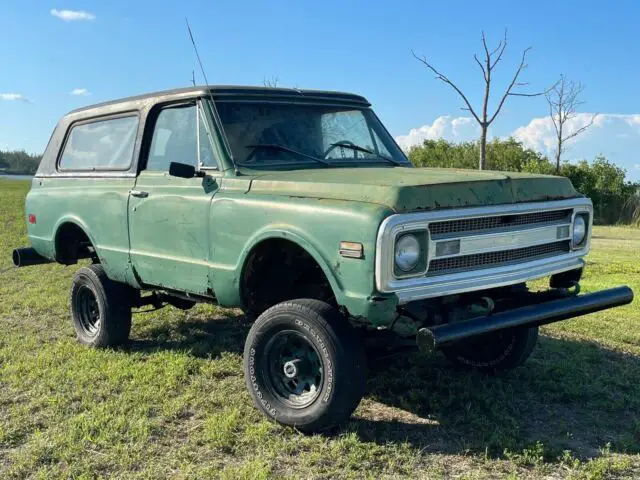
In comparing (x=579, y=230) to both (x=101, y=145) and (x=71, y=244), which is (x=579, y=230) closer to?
(x=101, y=145)

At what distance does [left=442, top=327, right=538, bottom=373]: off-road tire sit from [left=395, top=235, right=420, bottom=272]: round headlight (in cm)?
156

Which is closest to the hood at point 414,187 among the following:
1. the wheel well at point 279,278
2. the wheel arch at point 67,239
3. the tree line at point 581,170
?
the wheel well at point 279,278

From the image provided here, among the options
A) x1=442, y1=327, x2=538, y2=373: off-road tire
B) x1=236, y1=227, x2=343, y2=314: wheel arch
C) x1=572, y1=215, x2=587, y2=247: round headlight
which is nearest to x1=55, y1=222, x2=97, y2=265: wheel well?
x1=236, y1=227, x2=343, y2=314: wheel arch

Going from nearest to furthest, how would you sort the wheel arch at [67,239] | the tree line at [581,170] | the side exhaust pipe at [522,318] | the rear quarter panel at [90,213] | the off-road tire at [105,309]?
the side exhaust pipe at [522,318] → the rear quarter panel at [90,213] → the off-road tire at [105,309] → the wheel arch at [67,239] → the tree line at [581,170]

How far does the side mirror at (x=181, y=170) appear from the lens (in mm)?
4398

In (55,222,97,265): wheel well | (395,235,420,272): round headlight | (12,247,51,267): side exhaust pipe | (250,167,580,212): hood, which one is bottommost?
(12,247,51,267): side exhaust pipe

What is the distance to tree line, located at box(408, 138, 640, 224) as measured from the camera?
2767 centimetres

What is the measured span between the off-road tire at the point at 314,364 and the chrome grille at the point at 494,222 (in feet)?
2.51

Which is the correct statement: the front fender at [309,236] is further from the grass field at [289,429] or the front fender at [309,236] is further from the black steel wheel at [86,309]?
the black steel wheel at [86,309]

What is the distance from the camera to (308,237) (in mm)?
3650

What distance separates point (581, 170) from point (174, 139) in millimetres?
26966

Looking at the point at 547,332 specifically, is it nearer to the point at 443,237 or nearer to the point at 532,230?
the point at 532,230

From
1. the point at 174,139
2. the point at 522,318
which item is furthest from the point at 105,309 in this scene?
the point at 522,318

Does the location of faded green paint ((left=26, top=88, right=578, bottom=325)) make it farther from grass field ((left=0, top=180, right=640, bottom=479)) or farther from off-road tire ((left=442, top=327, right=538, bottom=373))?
off-road tire ((left=442, top=327, right=538, bottom=373))
